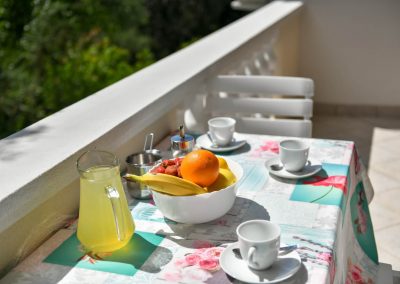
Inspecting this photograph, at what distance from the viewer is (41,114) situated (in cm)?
581

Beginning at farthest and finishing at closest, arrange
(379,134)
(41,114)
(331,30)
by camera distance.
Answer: (41,114) < (331,30) < (379,134)

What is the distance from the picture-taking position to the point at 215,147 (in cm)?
167

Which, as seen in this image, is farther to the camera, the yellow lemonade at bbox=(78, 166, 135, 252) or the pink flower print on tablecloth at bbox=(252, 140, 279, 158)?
the pink flower print on tablecloth at bbox=(252, 140, 279, 158)

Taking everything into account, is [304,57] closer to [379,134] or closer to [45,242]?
[379,134]

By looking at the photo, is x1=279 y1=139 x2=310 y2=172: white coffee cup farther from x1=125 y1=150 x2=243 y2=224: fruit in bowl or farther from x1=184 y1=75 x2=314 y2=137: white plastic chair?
x1=184 y1=75 x2=314 y2=137: white plastic chair

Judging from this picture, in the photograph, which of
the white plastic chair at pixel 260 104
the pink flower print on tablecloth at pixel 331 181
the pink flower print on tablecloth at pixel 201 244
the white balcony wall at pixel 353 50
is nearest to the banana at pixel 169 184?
the pink flower print on tablecloth at pixel 201 244

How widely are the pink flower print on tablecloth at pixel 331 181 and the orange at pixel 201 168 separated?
303 mm

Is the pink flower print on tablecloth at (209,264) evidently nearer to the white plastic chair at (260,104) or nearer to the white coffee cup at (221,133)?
the white coffee cup at (221,133)

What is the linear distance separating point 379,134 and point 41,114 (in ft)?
11.6

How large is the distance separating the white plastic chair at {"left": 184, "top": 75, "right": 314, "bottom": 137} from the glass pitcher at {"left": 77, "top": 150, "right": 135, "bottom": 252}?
1.06m

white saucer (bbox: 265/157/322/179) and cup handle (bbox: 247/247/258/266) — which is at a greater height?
cup handle (bbox: 247/247/258/266)

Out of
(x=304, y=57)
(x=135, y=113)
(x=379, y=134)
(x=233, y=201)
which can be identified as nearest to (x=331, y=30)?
(x=304, y=57)

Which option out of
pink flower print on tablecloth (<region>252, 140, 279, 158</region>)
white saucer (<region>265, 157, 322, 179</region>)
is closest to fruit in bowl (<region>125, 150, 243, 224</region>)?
white saucer (<region>265, 157, 322, 179</region>)

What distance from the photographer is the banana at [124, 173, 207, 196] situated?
3.96 feet
